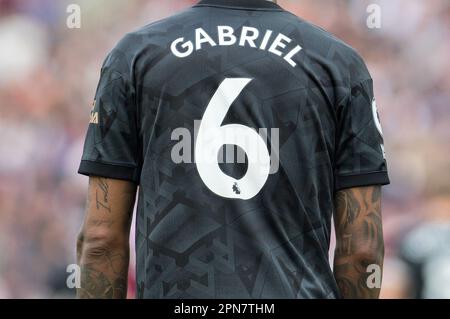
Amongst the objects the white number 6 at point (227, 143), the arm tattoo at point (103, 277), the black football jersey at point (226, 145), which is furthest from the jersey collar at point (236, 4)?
the arm tattoo at point (103, 277)

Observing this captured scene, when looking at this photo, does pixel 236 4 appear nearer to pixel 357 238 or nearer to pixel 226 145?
pixel 226 145

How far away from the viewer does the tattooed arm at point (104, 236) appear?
233 cm

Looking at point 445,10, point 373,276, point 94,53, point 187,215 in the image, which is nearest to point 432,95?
point 445,10

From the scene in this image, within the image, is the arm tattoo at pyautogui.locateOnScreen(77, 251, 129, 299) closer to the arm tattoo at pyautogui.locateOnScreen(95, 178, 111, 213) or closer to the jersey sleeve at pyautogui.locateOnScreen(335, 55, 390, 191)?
the arm tattoo at pyautogui.locateOnScreen(95, 178, 111, 213)

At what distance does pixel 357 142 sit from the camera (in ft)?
7.95

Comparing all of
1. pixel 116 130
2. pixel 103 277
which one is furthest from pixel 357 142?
pixel 103 277

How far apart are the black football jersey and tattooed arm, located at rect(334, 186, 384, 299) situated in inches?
1.9

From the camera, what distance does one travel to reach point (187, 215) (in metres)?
2.23

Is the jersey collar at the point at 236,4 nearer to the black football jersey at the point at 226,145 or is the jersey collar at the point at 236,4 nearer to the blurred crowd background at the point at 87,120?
the black football jersey at the point at 226,145

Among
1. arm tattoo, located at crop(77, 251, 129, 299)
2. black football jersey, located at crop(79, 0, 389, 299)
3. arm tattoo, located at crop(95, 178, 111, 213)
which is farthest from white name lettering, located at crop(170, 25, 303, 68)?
arm tattoo, located at crop(77, 251, 129, 299)

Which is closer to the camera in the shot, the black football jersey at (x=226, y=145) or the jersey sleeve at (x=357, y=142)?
the black football jersey at (x=226, y=145)

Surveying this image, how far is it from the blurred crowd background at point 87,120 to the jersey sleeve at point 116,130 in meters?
3.38

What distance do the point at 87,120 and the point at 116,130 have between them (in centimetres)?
350

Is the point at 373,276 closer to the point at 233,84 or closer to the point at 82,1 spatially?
the point at 233,84
